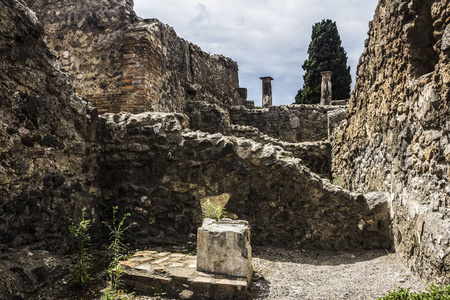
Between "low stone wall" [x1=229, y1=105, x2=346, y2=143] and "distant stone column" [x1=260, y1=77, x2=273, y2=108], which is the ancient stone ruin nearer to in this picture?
"low stone wall" [x1=229, y1=105, x2=346, y2=143]

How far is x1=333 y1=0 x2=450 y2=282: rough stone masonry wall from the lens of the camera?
2.93 m

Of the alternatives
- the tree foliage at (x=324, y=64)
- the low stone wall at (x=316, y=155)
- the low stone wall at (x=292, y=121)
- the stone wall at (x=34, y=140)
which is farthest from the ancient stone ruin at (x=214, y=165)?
the tree foliage at (x=324, y=64)

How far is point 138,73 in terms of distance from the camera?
22.2 feet

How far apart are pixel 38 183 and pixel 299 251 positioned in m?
3.13

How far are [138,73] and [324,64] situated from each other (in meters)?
21.3

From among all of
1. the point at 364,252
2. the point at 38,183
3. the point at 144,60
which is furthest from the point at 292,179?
the point at 144,60

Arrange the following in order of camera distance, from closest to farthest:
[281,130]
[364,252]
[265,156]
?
[364,252]
[265,156]
[281,130]

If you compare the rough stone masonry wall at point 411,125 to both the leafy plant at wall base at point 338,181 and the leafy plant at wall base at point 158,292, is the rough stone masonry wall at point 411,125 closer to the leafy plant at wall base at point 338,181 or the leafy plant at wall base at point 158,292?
the leafy plant at wall base at point 338,181

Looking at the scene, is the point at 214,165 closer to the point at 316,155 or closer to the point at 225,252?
the point at 225,252

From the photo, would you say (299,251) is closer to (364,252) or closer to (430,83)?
(364,252)

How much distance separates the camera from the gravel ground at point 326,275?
3135 millimetres

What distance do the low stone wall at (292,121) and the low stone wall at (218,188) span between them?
6610 mm

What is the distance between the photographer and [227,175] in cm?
449

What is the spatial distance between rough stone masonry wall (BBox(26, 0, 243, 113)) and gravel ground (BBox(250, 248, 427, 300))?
420 cm
